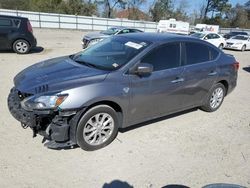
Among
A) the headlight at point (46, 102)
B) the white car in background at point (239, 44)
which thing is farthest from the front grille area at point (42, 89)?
the white car in background at point (239, 44)

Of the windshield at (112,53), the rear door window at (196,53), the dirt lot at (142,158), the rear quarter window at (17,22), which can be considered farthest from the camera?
the rear quarter window at (17,22)

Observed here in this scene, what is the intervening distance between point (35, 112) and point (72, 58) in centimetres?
168

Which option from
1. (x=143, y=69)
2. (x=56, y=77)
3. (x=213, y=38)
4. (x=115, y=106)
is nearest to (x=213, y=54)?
(x=143, y=69)

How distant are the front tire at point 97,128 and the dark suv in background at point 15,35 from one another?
953cm

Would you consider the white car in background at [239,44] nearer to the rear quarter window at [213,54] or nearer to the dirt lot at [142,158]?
the rear quarter window at [213,54]

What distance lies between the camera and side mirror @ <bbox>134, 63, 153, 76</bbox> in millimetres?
4160

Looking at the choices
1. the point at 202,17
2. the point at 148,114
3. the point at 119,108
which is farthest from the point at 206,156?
the point at 202,17

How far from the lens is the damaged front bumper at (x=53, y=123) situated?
12.0ft

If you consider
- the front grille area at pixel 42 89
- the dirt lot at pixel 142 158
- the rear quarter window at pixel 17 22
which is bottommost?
the dirt lot at pixel 142 158

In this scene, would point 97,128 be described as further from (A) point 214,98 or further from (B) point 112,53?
(A) point 214,98

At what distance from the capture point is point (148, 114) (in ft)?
15.2

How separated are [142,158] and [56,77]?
1746mm

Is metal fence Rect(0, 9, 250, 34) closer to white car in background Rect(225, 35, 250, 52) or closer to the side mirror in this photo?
white car in background Rect(225, 35, 250, 52)

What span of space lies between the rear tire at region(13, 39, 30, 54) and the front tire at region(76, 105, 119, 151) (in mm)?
9519
